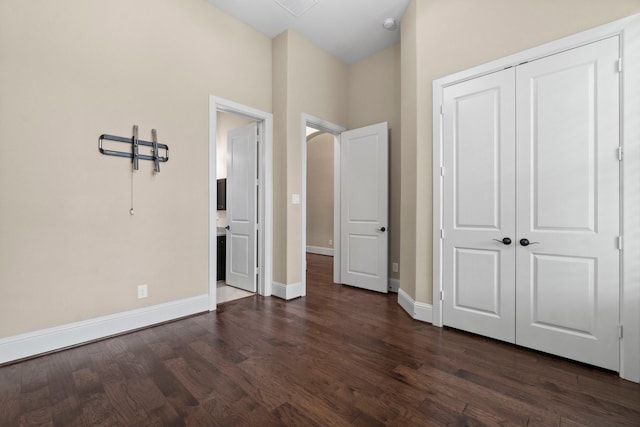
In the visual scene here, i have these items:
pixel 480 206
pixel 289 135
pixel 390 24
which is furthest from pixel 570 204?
pixel 289 135

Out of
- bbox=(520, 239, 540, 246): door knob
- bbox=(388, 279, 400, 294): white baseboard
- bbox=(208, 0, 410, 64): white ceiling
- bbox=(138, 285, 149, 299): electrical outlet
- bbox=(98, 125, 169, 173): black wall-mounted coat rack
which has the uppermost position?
bbox=(208, 0, 410, 64): white ceiling

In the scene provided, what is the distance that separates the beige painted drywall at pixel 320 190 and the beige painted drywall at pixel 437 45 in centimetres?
412

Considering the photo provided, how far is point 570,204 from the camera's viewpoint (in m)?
2.20

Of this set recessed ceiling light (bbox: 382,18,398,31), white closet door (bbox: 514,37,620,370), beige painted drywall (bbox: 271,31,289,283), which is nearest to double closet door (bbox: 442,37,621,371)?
white closet door (bbox: 514,37,620,370)

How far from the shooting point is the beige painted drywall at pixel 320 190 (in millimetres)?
7453

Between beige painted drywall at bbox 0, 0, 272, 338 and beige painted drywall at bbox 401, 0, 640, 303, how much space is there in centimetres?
218

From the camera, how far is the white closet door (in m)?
2.06

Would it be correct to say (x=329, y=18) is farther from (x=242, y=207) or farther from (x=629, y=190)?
(x=629, y=190)

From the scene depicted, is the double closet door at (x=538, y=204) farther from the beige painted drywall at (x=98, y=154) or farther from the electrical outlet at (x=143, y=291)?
the electrical outlet at (x=143, y=291)

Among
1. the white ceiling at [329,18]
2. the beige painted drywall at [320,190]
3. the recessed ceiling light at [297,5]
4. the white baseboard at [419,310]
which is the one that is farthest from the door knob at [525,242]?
the beige painted drywall at [320,190]

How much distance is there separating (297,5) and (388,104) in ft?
5.63

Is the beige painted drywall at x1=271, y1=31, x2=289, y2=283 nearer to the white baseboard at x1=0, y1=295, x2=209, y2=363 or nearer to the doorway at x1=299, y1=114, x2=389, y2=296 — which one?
the doorway at x1=299, y1=114, x2=389, y2=296

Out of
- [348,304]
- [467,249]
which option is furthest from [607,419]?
[348,304]

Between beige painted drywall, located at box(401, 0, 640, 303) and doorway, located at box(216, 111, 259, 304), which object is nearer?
beige painted drywall, located at box(401, 0, 640, 303)
